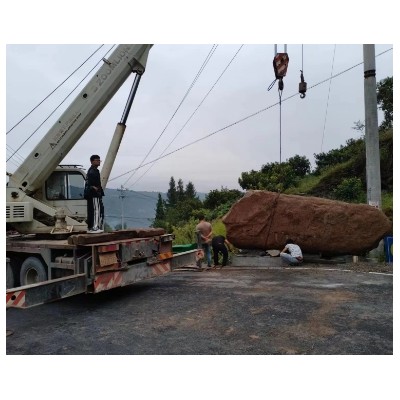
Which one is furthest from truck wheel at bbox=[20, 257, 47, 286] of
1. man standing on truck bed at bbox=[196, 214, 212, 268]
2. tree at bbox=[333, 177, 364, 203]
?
tree at bbox=[333, 177, 364, 203]

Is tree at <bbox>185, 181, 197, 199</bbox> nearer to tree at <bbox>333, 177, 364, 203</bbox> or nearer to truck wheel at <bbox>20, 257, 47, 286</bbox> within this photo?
tree at <bbox>333, 177, 364, 203</bbox>

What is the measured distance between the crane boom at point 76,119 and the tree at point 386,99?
1707 cm

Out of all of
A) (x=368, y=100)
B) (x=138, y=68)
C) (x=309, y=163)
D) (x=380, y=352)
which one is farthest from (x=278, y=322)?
(x=309, y=163)

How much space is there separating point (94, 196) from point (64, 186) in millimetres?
1832

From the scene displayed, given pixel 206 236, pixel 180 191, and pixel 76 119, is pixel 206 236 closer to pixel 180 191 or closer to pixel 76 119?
pixel 76 119

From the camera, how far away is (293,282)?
7.23 metres

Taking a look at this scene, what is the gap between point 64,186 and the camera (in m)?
7.71

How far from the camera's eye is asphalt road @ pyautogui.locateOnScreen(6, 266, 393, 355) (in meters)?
3.93

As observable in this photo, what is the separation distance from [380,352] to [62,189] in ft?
21.7

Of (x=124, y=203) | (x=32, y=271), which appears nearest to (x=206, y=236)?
(x=32, y=271)

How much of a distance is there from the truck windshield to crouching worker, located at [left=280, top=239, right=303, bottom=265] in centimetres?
542

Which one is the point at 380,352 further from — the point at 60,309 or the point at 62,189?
the point at 62,189

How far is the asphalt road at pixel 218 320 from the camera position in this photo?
12.9 ft

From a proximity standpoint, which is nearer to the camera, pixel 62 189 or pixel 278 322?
pixel 278 322
